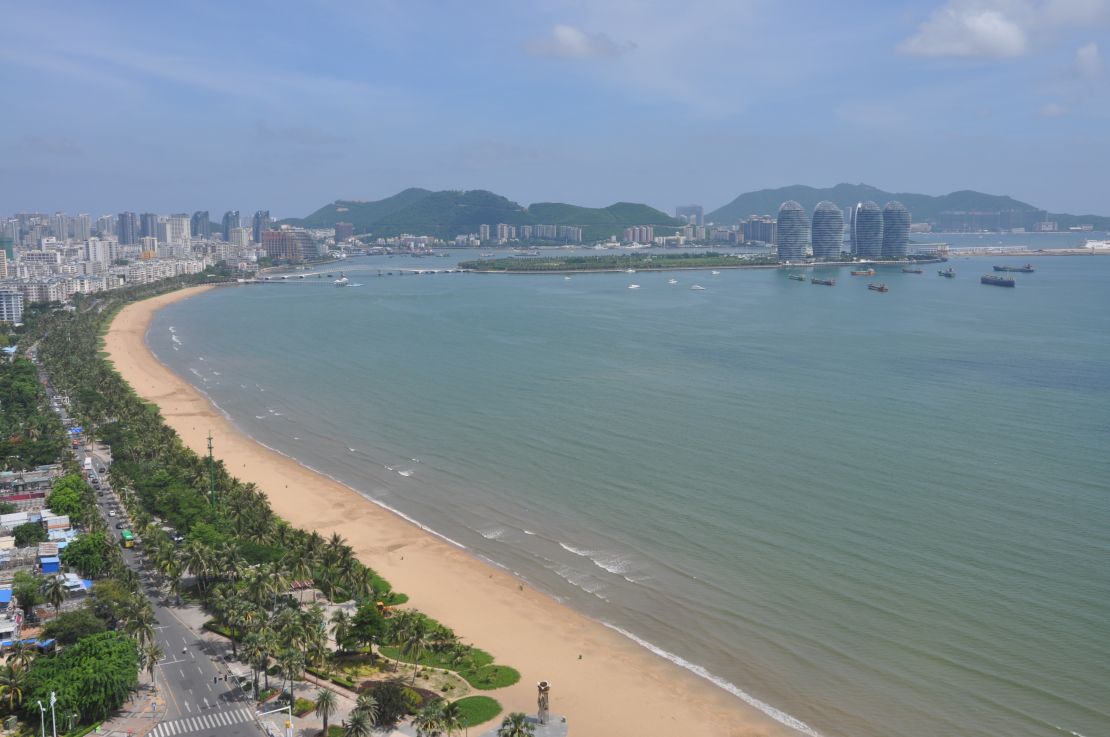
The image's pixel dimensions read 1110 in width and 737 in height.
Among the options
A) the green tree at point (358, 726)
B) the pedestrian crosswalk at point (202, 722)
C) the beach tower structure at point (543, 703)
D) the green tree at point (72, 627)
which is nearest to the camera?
the green tree at point (358, 726)

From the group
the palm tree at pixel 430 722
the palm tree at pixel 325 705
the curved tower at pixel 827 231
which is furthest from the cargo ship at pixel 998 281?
the palm tree at pixel 325 705

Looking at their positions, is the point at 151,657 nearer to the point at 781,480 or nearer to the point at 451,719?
the point at 451,719

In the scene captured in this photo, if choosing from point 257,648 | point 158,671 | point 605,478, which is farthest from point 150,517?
point 605,478

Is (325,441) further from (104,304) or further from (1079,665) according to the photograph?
(104,304)

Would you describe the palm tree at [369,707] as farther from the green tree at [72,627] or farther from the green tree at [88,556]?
the green tree at [88,556]

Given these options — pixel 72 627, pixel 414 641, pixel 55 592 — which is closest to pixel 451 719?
pixel 414 641

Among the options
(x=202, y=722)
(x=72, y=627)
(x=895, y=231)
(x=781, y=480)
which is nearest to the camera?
(x=202, y=722)
